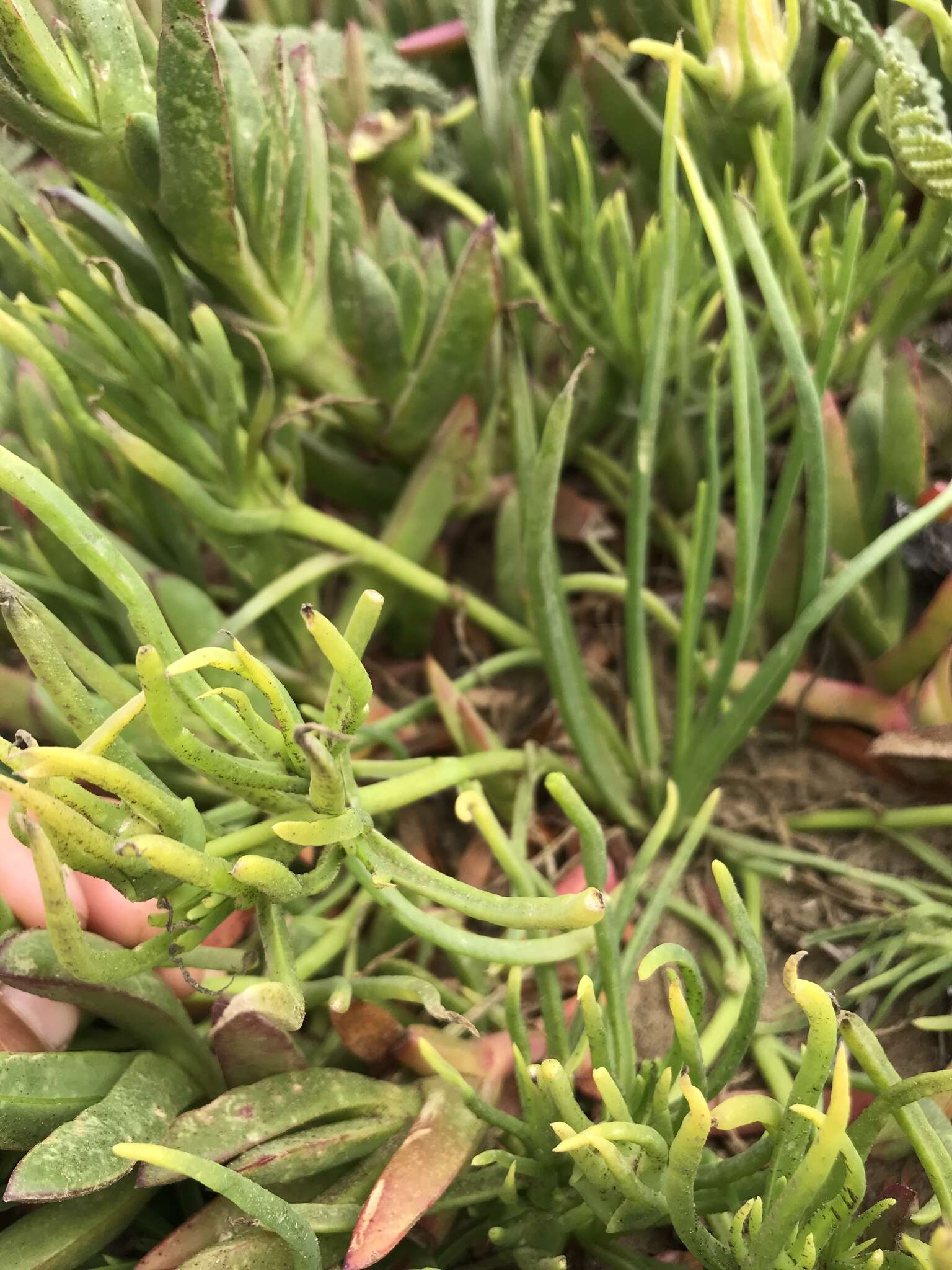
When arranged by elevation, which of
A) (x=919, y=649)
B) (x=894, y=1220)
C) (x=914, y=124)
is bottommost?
(x=894, y=1220)

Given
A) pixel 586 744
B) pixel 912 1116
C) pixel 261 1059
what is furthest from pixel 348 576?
pixel 912 1116

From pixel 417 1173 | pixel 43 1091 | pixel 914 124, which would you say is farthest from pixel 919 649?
pixel 43 1091

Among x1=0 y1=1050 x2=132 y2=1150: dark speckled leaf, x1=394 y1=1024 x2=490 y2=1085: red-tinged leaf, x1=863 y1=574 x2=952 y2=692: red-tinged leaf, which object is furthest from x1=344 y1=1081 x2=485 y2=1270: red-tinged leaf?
x1=863 y1=574 x2=952 y2=692: red-tinged leaf

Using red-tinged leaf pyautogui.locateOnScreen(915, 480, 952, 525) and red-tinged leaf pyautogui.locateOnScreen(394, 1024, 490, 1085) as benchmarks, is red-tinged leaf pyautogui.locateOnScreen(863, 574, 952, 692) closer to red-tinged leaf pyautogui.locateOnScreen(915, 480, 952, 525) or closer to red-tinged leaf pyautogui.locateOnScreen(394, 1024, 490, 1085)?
red-tinged leaf pyautogui.locateOnScreen(915, 480, 952, 525)

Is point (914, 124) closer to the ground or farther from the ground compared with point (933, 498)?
farther from the ground

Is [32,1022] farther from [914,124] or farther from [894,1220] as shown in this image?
[914,124]

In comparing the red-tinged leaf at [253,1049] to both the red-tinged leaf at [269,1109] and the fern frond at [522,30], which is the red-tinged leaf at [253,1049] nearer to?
the red-tinged leaf at [269,1109]

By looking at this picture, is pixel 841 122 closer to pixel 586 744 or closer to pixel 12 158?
pixel 586 744
